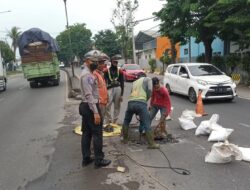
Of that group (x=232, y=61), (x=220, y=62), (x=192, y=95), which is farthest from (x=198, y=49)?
(x=192, y=95)

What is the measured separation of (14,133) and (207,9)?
1588 centimetres

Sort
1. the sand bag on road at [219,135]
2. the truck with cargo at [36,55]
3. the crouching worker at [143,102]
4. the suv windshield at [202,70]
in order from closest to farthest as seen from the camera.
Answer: the crouching worker at [143,102] → the sand bag on road at [219,135] → the suv windshield at [202,70] → the truck with cargo at [36,55]

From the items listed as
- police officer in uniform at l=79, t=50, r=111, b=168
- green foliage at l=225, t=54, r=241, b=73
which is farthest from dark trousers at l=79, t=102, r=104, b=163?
green foliage at l=225, t=54, r=241, b=73

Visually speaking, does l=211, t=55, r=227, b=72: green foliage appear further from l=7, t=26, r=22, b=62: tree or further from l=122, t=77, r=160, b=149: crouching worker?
l=7, t=26, r=22, b=62: tree

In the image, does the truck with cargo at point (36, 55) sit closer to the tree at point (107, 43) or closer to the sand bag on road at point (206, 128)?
the sand bag on road at point (206, 128)

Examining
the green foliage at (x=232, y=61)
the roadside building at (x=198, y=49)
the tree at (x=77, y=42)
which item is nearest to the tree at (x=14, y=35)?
the tree at (x=77, y=42)

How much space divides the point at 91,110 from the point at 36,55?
21756mm

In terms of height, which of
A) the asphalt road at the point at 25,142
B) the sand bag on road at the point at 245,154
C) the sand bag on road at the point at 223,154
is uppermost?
the sand bag on road at the point at 223,154

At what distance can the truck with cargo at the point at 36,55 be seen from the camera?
27139mm

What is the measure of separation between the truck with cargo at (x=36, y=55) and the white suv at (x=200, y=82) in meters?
11.9

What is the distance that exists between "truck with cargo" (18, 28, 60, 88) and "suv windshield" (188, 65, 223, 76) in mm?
13630

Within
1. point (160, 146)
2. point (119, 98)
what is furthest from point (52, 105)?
A: point (160, 146)

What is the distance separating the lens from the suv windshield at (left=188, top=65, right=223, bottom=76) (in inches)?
627

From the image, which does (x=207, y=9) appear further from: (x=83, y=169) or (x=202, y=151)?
(x=83, y=169)
